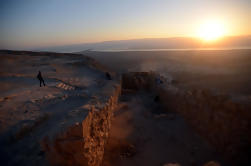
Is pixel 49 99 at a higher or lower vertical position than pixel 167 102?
higher

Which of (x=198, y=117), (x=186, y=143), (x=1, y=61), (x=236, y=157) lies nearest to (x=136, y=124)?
(x=186, y=143)

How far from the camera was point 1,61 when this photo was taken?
1385 cm

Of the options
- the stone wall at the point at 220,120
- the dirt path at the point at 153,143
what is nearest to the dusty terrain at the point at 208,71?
the stone wall at the point at 220,120

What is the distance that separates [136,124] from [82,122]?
13.2 ft

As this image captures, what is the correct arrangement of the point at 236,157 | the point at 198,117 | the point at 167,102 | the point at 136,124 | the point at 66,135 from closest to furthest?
the point at 66,135, the point at 236,157, the point at 198,117, the point at 136,124, the point at 167,102

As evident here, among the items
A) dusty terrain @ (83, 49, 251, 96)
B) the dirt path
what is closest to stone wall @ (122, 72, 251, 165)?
the dirt path

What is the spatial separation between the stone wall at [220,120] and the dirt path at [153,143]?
376mm

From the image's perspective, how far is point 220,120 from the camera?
18.3 ft

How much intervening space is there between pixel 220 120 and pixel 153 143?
2549 millimetres

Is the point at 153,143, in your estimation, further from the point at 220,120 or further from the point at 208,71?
Result: the point at 208,71

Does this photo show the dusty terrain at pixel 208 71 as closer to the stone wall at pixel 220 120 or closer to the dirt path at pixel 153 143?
the stone wall at pixel 220 120

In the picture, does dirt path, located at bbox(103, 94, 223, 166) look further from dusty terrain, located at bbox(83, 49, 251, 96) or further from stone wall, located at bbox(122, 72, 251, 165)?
dusty terrain, located at bbox(83, 49, 251, 96)

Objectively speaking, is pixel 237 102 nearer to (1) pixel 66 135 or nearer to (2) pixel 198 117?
(2) pixel 198 117

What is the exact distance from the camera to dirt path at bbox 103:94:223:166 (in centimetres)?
501
